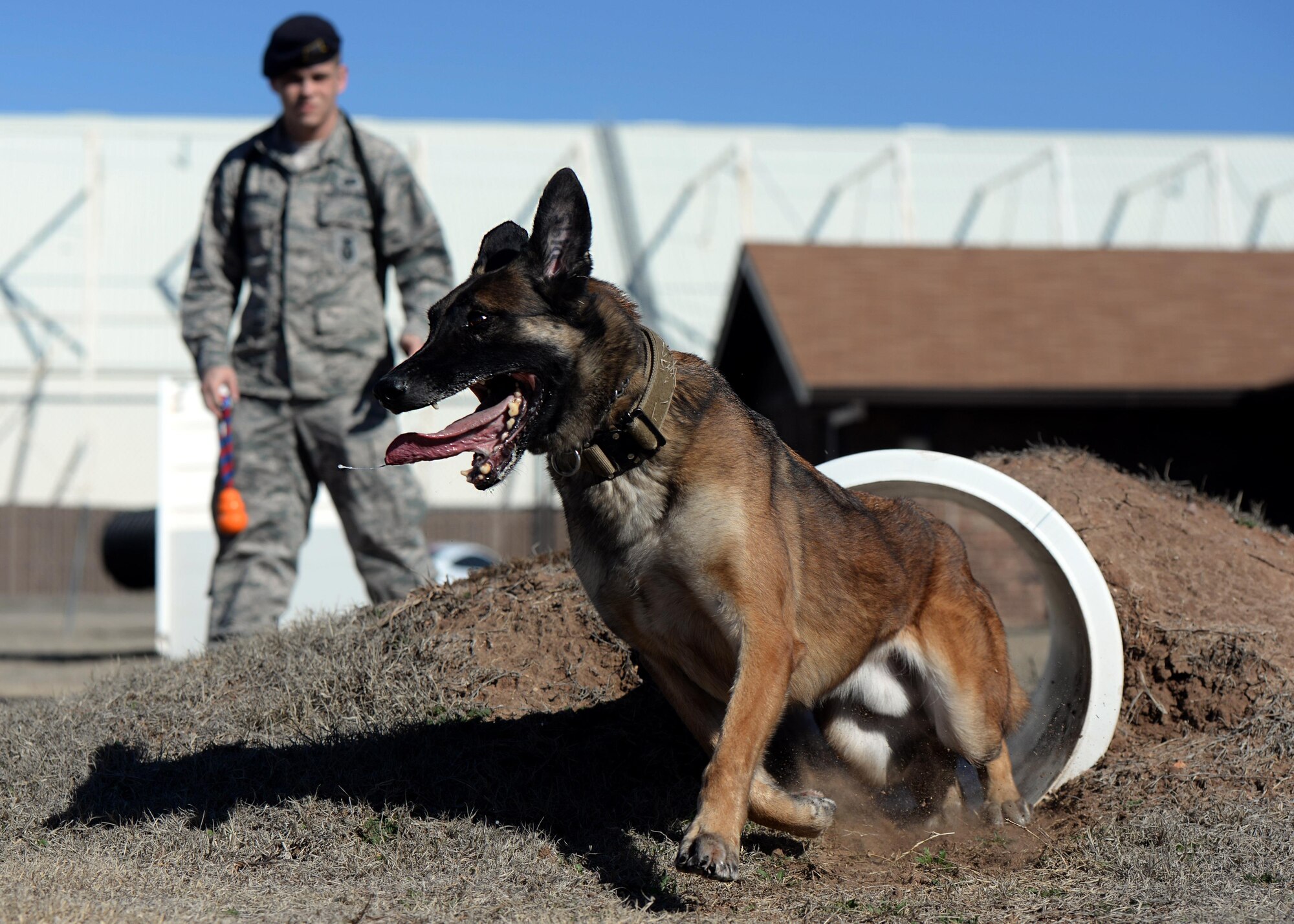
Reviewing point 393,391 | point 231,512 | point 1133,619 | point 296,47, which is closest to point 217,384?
point 231,512

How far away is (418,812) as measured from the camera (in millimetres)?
4152

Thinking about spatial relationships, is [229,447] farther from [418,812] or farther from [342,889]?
[342,889]

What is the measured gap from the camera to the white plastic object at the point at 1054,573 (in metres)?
4.89

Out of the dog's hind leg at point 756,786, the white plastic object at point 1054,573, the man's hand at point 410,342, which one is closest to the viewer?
the dog's hind leg at point 756,786

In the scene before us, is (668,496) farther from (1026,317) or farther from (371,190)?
(1026,317)

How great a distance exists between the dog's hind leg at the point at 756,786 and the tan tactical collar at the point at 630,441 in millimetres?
700

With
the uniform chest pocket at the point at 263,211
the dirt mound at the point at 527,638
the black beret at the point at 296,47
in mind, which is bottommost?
the dirt mound at the point at 527,638

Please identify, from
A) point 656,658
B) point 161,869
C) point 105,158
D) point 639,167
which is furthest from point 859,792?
point 105,158

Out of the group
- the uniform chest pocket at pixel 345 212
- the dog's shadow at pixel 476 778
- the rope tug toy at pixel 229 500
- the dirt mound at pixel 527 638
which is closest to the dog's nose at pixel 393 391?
the dog's shadow at pixel 476 778

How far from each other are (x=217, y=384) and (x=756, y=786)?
372 centimetres

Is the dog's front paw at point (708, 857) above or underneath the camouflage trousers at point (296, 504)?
underneath

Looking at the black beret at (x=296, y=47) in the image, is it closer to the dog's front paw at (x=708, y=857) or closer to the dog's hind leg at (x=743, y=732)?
the dog's hind leg at (x=743, y=732)

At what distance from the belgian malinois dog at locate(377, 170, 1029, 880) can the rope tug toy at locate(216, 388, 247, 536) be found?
2.92 m

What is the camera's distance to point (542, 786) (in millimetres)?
4422
